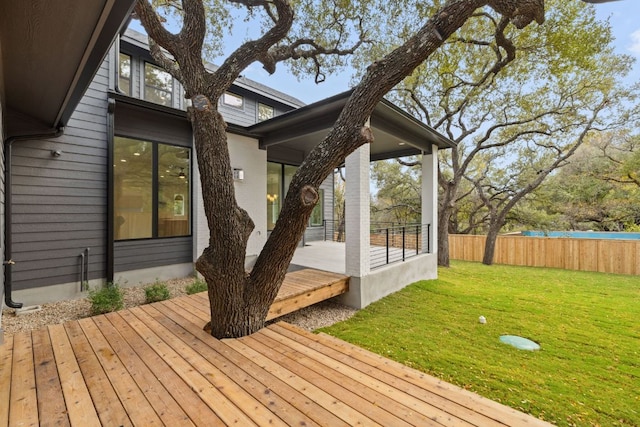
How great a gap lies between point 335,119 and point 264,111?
4963 mm

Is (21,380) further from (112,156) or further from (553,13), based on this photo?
(553,13)

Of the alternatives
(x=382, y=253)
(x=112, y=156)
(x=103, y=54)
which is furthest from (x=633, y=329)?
(x=112, y=156)

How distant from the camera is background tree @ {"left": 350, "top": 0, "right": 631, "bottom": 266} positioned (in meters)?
6.38

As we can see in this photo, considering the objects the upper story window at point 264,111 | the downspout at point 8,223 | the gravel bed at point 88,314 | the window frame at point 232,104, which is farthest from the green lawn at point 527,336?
the upper story window at point 264,111

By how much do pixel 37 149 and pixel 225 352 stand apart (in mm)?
A: 4835

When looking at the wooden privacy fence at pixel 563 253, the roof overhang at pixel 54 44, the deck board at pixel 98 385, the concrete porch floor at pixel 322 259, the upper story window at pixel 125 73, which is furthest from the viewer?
the wooden privacy fence at pixel 563 253

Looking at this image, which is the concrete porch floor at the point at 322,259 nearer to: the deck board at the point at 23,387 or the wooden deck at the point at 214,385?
the wooden deck at the point at 214,385

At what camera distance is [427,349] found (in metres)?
3.36

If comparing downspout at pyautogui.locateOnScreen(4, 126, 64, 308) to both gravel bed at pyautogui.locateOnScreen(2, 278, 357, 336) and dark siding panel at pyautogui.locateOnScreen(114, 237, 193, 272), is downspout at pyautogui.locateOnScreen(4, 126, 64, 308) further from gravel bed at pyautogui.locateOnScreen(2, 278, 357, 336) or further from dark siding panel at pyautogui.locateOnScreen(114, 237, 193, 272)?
dark siding panel at pyautogui.locateOnScreen(114, 237, 193, 272)

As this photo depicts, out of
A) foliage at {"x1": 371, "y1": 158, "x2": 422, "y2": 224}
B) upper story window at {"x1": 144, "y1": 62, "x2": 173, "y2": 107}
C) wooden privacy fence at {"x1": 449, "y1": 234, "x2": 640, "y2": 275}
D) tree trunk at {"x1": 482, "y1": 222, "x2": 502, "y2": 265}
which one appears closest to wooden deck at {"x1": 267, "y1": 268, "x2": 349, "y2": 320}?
upper story window at {"x1": 144, "y1": 62, "x2": 173, "y2": 107}

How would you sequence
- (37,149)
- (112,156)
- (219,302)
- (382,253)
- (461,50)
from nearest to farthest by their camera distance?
(219,302) → (37,149) → (112,156) → (382,253) → (461,50)

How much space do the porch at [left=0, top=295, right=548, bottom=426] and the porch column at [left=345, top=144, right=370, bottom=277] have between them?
224cm

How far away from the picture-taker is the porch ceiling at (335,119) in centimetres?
484

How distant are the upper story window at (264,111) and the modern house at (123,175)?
250 cm
